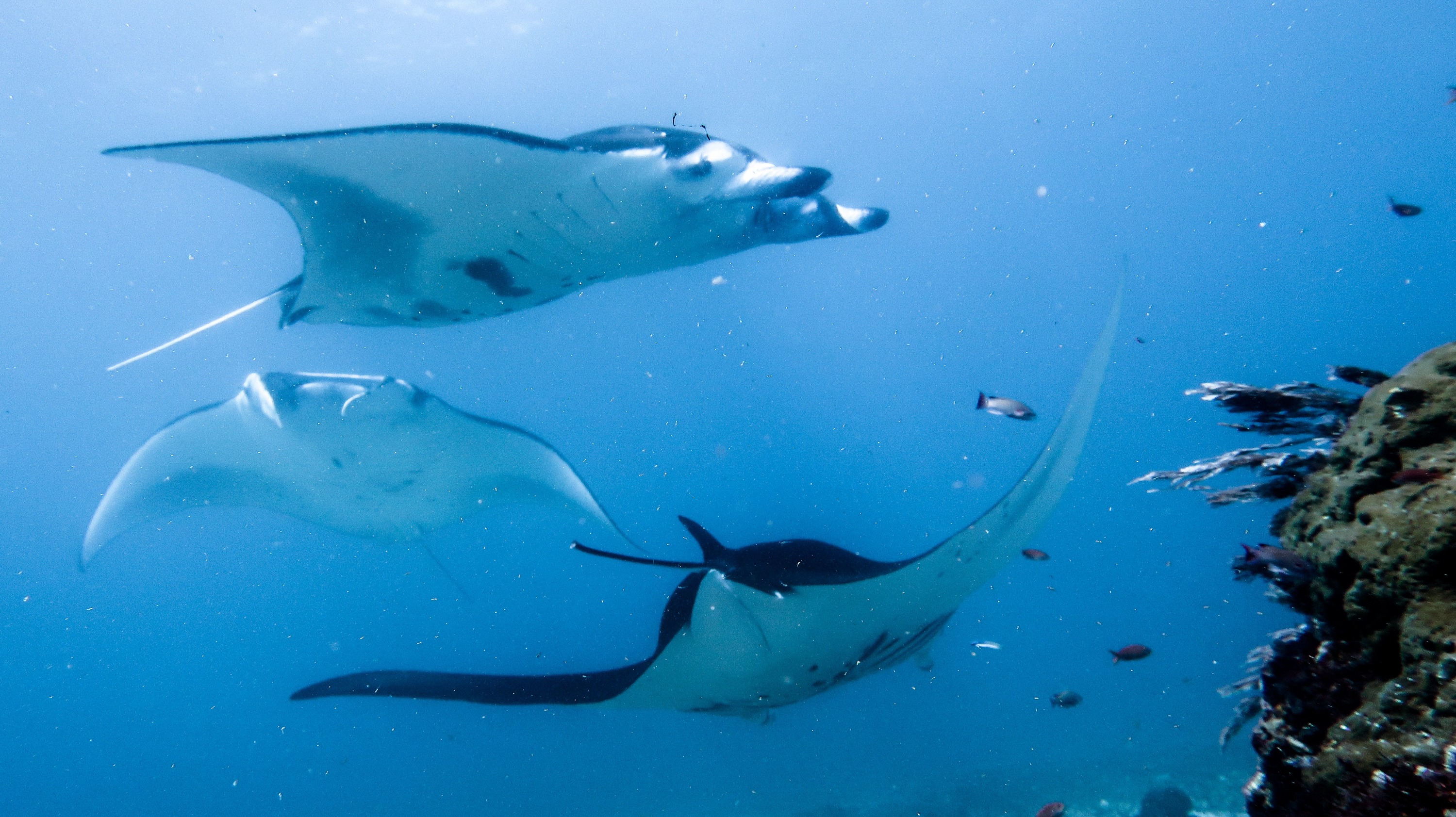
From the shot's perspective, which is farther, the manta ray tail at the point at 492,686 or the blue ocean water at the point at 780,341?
the blue ocean water at the point at 780,341

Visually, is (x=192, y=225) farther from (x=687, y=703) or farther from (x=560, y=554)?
(x=560, y=554)

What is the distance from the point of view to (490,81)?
9.34 m

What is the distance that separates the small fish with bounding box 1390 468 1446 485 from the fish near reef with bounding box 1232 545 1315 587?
0.25 m

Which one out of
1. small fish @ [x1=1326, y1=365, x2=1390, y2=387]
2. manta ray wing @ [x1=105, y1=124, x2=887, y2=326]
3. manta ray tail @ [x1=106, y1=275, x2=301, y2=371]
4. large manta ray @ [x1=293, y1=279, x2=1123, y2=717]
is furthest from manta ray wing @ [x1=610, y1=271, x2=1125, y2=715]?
manta ray tail @ [x1=106, y1=275, x2=301, y2=371]

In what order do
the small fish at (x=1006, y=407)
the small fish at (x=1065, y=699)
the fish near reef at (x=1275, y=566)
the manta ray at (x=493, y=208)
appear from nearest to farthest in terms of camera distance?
1. the fish near reef at (x=1275, y=566)
2. the manta ray at (x=493, y=208)
3. the small fish at (x=1006, y=407)
4. the small fish at (x=1065, y=699)

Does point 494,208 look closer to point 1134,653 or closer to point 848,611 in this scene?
point 848,611

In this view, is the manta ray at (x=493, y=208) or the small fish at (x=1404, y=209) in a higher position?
the small fish at (x=1404, y=209)

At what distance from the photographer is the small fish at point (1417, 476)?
1181 mm

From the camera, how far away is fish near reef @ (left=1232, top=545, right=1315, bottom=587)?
1407 millimetres

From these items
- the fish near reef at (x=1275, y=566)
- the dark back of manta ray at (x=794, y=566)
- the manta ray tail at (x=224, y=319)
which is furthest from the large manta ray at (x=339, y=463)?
the fish near reef at (x=1275, y=566)

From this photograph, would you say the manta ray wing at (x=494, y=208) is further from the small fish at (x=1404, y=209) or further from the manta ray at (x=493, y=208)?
the small fish at (x=1404, y=209)

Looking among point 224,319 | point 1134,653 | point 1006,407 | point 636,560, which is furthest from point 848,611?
point 224,319

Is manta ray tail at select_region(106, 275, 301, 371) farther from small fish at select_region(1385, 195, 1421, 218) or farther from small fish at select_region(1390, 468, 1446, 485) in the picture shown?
small fish at select_region(1385, 195, 1421, 218)

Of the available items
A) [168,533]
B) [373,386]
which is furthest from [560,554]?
[373,386]
